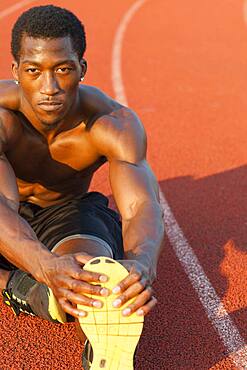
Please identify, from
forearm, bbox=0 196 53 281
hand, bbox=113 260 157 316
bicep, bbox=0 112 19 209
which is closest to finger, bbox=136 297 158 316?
hand, bbox=113 260 157 316

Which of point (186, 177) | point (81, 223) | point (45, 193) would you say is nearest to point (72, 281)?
point (81, 223)

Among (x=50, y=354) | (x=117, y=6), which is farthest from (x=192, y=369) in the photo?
(x=117, y=6)

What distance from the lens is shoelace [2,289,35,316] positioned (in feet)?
10.4

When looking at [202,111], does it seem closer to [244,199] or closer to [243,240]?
[244,199]

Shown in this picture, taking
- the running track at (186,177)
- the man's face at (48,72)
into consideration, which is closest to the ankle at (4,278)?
the running track at (186,177)

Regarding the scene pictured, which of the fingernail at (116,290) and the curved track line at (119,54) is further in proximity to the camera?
the curved track line at (119,54)

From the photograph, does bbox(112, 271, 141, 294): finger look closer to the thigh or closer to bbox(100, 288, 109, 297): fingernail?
bbox(100, 288, 109, 297): fingernail

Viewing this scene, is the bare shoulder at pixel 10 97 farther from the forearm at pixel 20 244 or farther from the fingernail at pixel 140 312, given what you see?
the fingernail at pixel 140 312

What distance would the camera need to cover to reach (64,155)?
344 centimetres

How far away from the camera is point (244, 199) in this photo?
4781 mm

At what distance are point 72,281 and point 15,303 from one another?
919 millimetres

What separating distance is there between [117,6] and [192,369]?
11140 millimetres

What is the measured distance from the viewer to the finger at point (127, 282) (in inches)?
94.5

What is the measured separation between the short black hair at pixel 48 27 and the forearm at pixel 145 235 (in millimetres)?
781
